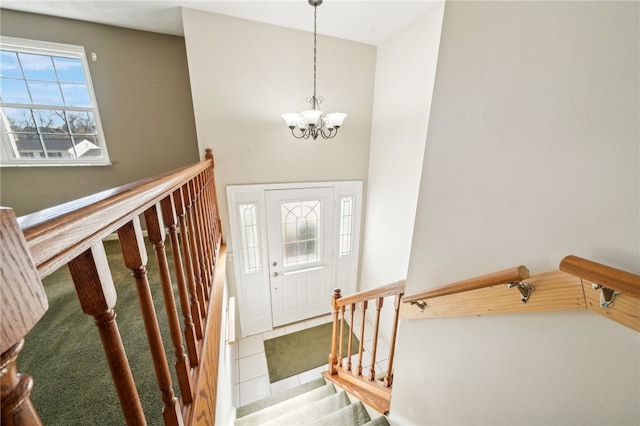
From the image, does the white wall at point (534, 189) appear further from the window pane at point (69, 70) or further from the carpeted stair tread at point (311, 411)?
the window pane at point (69, 70)

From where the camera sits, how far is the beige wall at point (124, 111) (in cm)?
236

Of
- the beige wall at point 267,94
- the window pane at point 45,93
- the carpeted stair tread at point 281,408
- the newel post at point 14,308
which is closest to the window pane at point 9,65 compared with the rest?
the window pane at point 45,93

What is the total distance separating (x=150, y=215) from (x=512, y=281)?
0.96m

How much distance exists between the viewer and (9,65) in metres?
2.21

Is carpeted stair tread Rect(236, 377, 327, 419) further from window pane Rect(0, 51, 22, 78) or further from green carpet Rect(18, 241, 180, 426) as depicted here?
window pane Rect(0, 51, 22, 78)

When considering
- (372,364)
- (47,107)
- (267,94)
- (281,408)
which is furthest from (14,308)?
(47,107)

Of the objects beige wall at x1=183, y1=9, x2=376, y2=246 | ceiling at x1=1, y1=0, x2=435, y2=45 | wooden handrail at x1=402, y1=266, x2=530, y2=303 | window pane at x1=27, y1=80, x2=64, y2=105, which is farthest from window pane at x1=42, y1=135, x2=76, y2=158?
wooden handrail at x1=402, y1=266, x2=530, y2=303

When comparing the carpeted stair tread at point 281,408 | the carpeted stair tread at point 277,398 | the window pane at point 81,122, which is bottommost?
the carpeted stair tread at point 277,398

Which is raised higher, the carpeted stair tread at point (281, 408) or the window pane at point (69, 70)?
the window pane at point (69, 70)

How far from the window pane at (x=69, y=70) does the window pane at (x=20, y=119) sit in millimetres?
464

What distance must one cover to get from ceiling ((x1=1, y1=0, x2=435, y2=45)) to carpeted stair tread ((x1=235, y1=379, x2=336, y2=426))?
3439mm

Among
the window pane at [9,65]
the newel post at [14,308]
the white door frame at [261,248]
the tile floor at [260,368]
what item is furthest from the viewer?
the white door frame at [261,248]

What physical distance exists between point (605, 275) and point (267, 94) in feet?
8.97

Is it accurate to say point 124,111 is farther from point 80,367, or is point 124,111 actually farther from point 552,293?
point 552,293
